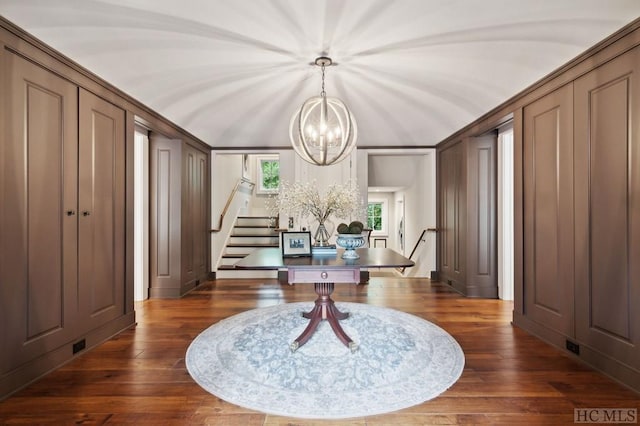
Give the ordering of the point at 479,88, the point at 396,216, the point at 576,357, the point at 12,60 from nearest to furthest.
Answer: the point at 12,60 → the point at 576,357 → the point at 479,88 → the point at 396,216

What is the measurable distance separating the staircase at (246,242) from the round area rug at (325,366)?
2.48 m

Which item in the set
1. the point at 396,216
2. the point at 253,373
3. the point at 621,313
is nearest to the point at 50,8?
the point at 253,373

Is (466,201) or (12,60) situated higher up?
(12,60)

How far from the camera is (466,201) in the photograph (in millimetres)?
4668

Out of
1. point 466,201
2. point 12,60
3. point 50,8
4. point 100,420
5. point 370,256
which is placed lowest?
point 100,420

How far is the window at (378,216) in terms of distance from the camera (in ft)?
34.3

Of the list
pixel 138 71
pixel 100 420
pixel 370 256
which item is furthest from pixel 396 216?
pixel 100 420

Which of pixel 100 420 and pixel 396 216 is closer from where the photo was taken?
pixel 100 420

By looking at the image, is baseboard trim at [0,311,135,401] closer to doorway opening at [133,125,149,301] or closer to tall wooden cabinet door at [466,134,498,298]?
doorway opening at [133,125,149,301]

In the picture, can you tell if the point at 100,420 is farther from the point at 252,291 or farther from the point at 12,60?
the point at 252,291

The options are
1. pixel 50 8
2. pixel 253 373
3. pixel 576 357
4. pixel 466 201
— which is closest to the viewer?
pixel 50 8

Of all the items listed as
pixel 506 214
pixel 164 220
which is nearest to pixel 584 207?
pixel 506 214

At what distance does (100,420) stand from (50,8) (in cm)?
242
